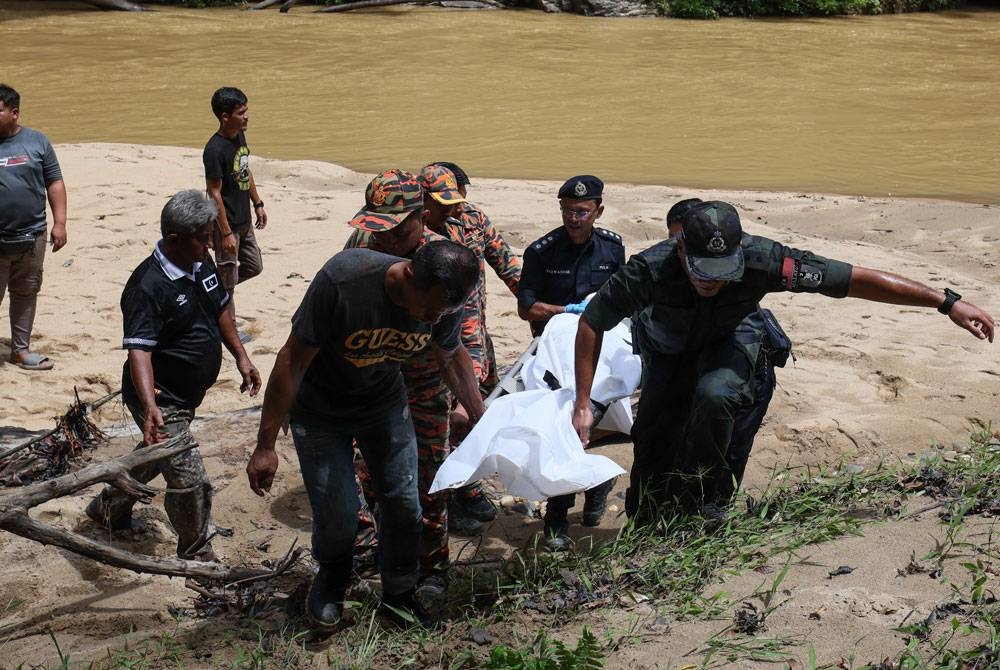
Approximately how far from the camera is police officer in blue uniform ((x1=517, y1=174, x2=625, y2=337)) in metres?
5.43

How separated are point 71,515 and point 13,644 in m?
1.08

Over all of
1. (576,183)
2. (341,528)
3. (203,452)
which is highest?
(576,183)

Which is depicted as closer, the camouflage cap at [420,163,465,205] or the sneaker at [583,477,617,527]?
the camouflage cap at [420,163,465,205]

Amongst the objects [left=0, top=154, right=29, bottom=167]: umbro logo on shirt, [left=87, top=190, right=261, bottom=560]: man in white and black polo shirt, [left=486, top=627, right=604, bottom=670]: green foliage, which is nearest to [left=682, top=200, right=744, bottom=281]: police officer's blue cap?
[left=486, top=627, right=604, bottom=670]: green foliage

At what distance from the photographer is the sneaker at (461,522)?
4.94 m

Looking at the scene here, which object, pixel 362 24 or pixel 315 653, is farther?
pixel 362 24

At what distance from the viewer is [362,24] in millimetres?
24906

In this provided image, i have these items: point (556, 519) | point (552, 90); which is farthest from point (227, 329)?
point (552, 90)

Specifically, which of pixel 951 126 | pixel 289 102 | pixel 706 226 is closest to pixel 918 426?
pixel 706 226

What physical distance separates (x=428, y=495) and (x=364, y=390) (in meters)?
0.72

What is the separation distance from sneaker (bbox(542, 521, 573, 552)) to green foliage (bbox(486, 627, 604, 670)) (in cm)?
105

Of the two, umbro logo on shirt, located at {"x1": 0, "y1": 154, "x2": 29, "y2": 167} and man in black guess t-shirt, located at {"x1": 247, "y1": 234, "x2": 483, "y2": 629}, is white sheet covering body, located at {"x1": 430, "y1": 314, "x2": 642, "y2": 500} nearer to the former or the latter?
man in black guess t-shirt, located at {"x1": 247, "y1": 234, "x2": 483, "y2": 629}

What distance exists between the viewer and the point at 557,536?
14.9 ft

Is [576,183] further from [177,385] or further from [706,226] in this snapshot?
[177,385]
